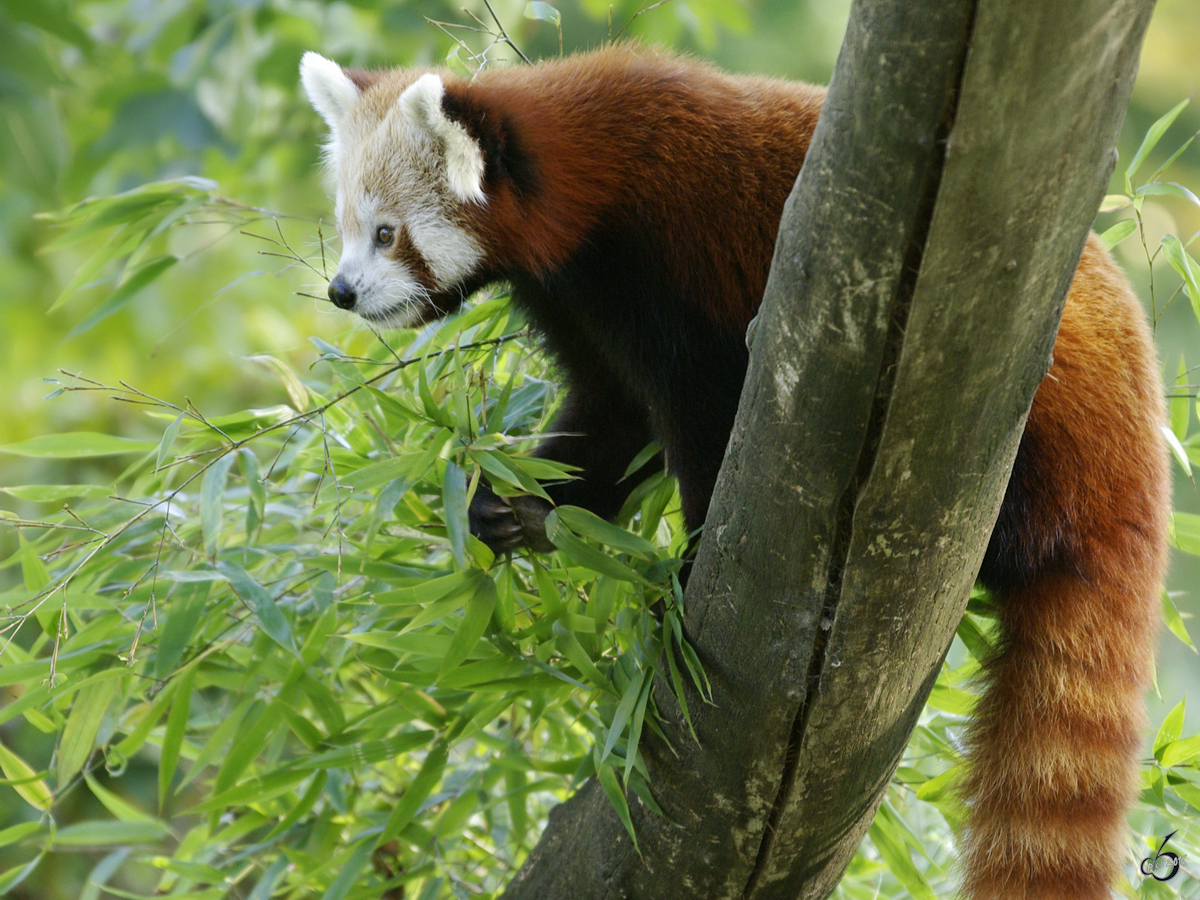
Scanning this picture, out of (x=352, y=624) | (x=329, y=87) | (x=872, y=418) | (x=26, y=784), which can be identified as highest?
→ (x=872, y=418)

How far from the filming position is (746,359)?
1690mm

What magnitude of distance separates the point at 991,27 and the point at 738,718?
861mm

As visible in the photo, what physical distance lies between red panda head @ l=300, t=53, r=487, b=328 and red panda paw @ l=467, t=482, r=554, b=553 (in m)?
0.38

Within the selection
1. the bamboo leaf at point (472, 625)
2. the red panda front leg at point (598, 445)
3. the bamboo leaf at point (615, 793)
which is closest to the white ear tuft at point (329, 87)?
the red panda front leg at point (598, 445)

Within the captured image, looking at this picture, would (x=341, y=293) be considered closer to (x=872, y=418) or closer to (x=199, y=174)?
(x=872, y=418)

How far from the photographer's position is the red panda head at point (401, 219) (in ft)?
5.94

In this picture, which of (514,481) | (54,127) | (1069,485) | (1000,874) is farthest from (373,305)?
(1000,874)

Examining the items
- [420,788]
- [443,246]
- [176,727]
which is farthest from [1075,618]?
[176,727]

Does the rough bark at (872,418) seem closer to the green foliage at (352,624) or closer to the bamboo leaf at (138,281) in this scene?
the green foliage at (352,624)

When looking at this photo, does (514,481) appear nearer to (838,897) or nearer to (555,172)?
(555,172)

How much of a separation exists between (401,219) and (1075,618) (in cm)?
133

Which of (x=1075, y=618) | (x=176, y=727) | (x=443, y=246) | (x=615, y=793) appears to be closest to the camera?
(x=615, y=793)

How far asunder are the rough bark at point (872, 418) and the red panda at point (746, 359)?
1.04ft

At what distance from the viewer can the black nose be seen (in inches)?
73.8
